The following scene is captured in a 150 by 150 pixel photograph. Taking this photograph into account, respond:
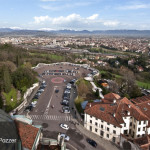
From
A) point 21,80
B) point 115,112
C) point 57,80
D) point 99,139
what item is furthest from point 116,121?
point 57,80

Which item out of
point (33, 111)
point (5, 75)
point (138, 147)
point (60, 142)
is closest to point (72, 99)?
point (33, 111)

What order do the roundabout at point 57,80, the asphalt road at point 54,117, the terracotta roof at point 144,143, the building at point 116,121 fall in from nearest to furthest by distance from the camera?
1. the terracotta roof at point 144,143
2. the asphalt road at point 54,117
3. the building at point 116,121
4. the roundabout at point 57,80

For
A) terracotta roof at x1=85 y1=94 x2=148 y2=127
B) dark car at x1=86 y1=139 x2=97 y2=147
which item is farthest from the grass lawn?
dark car at x1=86 y1=139 x2=97 y2=147

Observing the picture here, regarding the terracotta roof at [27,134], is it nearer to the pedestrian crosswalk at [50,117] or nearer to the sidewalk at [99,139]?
the sidewalk at [99,139]

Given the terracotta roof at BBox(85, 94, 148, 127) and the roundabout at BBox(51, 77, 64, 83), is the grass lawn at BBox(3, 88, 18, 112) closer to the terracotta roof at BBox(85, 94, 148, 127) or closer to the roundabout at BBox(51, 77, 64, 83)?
the roundabout at BBox(51, 77, 64, 83)

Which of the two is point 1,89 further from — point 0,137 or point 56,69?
point 0,137

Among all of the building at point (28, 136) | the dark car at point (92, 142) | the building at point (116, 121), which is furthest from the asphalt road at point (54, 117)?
the building at point (28, 136)
